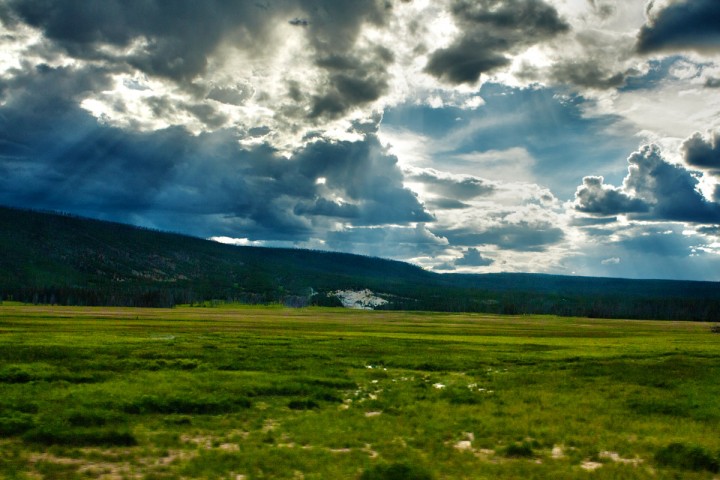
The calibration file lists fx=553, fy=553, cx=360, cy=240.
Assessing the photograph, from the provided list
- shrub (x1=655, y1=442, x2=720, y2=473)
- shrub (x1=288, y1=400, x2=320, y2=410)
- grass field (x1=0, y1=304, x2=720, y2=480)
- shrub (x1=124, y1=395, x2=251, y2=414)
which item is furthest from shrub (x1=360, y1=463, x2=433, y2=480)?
shrub (x1=124, y1=395, x2=251, y2=414)

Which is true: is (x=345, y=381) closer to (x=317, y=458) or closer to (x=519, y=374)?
(x=519, y=374)

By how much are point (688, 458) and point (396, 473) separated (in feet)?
36.4

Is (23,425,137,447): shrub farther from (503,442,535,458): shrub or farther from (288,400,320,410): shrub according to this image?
(503,442,535,458): shrub

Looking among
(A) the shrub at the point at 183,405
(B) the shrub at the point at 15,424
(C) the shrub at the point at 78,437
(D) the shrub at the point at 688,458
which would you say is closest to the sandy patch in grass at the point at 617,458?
(D) the shrub at the point at 688,458

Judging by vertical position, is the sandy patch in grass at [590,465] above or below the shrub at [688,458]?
below

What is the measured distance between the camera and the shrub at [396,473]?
17.2m

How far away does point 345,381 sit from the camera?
37.8 metres

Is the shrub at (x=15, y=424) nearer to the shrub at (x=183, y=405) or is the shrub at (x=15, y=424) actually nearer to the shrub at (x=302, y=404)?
the shrub at (x=183, y=405)

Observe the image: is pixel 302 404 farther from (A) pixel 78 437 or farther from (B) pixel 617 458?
(B) pixel 617 458

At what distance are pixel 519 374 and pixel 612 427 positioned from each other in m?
18.7

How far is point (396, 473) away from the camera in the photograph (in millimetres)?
17344

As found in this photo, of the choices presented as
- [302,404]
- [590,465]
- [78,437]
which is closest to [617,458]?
[590,465]

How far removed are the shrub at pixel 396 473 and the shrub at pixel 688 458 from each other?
922 centimetres

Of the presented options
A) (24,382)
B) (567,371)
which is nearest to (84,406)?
(24,382)
